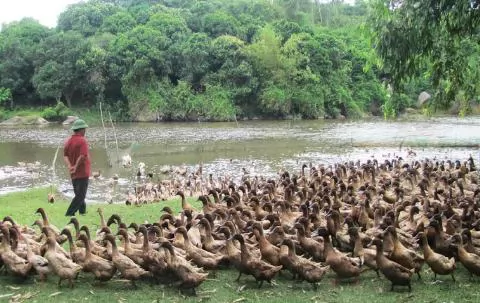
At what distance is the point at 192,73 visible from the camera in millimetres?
72750

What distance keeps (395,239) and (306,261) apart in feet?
5.20

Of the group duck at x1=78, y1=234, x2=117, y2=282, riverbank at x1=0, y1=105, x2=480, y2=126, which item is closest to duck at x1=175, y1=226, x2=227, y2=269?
duck at x1=78, y1=234, x2=117, y2=282

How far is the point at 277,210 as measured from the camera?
41.5 ft

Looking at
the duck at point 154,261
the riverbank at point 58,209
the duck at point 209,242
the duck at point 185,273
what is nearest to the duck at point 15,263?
the duck at point 154,261

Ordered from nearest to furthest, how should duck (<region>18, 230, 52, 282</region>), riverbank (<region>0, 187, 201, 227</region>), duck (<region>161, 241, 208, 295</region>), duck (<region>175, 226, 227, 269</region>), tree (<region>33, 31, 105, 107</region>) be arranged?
1. duck (<region>161, 241, 208, 295</region>)
2. duck (<region>18, 230, 52, 282</region>)
3. duck (<region>175, 226, 227, 269</region>)
4. riverbank (<region>0, 187, 201, 227</region>)
5. tree (<region>33, 31, 105, 107</region>)

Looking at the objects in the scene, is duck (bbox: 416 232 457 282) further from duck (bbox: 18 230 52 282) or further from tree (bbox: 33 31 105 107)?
tree (bbox: 33 31 105 107)

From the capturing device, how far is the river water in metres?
30.6

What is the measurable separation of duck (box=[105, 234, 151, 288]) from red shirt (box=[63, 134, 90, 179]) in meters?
5.95

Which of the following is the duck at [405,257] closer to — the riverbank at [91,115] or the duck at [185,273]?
the duck at [185,273]

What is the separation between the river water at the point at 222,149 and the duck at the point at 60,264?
45.0 feet

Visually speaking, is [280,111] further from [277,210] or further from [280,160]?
[277,210]

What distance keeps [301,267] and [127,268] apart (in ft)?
9.47

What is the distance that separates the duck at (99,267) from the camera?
9203 mm

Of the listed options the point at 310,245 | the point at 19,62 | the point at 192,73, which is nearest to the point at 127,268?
the point at 310,245
